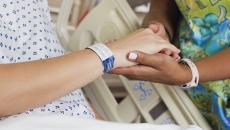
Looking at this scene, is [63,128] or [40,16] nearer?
[63,128]

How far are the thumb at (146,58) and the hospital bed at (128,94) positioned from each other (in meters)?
0.21

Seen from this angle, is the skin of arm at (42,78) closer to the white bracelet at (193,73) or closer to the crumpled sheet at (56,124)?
the crumpled sheet at (56,124)

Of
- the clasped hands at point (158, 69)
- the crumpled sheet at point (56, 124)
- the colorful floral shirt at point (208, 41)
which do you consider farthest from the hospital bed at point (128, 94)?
the crumpled sheet at point (56, 124)

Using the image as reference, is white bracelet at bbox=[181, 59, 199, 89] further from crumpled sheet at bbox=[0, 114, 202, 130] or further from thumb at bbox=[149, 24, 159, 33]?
crumpled sheet at bbox=[0, 114, 202, 130]

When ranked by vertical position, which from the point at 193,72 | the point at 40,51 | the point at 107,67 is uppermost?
the point at 40,51

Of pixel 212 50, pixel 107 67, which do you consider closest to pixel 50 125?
pixel 107 67

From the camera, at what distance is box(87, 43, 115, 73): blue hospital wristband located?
0.98 metres

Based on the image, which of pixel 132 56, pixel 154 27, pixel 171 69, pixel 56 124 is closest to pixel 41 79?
pixel 56 124

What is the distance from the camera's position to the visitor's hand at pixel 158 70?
111 cm

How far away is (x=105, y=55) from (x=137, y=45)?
144mm

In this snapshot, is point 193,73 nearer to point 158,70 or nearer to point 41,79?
point 158,70

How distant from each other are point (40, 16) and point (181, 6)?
45cm

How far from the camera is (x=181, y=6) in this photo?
1342mm

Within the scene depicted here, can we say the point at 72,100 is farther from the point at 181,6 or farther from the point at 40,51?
the point at 181,6
